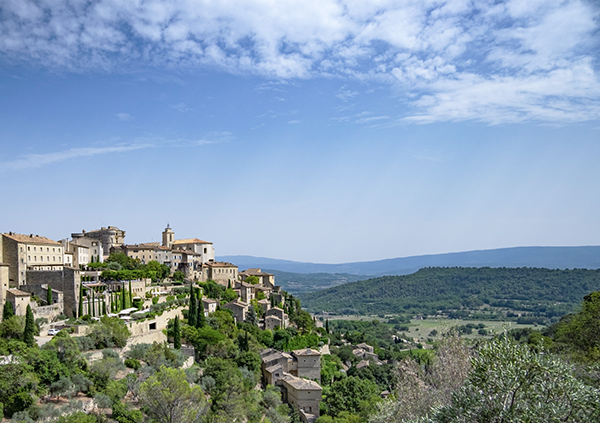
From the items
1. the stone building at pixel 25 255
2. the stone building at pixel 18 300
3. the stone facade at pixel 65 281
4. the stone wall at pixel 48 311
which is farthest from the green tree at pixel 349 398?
the stone building at pixel 25 255

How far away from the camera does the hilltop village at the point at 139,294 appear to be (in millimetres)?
41281

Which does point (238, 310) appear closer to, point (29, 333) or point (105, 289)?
point (105, 289)

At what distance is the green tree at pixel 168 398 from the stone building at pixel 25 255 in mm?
23616

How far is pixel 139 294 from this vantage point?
5184cm

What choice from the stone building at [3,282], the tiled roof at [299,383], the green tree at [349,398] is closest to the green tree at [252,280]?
the tiled roof at [299,383]

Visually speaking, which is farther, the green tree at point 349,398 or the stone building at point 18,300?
the green tree at point 349,398

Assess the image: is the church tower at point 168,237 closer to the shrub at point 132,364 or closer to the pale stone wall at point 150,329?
the pale stone wall at point 150,329

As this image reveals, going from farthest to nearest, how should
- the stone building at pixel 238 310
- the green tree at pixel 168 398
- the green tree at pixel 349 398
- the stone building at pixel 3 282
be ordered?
the stone building at pixel 238 310
the green tree at pixel 349 398
the stone building at pixel 3 282
the green tree at pixel 168 398

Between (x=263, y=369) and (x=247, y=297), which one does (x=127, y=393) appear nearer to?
(x=263, y=369)

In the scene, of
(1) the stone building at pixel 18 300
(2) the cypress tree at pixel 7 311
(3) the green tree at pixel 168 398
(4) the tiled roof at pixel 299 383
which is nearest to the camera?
(3) the green tree at pixel 168 398

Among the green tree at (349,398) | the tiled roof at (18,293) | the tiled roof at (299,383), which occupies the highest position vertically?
the tiled roof at (18,293)

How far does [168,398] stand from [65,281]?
22358 mm

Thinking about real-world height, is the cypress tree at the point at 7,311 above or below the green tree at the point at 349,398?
above

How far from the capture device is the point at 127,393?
3170 centimetres
